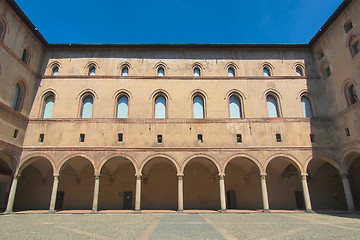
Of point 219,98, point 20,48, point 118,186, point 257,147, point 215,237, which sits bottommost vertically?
point 215,237

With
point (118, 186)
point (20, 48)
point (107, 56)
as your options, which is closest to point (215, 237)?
point (118, 186)

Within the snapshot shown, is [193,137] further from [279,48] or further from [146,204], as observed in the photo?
[279,48]

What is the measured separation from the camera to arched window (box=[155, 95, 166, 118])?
19.2m

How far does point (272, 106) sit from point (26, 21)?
2086cm

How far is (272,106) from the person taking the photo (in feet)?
64.1

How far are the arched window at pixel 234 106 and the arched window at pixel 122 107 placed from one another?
8.68 m

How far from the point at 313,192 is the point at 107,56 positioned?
71.1 feet

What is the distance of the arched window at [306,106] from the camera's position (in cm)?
1922

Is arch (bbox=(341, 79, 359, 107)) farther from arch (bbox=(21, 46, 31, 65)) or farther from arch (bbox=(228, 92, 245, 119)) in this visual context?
arch (bbox=(21, 46, 31, 65))

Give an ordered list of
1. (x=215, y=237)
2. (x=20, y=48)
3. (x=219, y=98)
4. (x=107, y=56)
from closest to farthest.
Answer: (x=215, y=237)
(x=20, y=48)
(x=219, y=98)
(x=107, y=56)

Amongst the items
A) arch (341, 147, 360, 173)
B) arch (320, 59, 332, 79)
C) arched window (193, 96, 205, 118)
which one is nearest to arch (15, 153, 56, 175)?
arched window (193, 96, 205, 118)

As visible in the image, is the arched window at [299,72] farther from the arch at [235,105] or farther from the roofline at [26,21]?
the roofline at [26,21]

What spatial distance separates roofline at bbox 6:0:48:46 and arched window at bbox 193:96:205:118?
46.2 ft

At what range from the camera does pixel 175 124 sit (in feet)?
60.5
